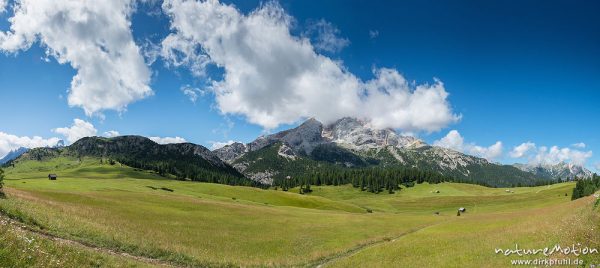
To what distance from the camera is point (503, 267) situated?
955 inches

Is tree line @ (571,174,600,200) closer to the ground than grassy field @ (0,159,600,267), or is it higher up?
higher up

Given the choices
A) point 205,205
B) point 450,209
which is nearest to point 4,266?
point 205,205

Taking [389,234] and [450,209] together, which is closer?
[389,234]

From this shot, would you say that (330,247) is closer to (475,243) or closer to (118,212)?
(475,243)

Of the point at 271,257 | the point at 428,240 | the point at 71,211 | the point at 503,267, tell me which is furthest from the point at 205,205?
the point at 503,267

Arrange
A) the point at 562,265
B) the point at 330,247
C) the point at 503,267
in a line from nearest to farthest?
the point at 562,265, the point at 503,267, the point at 330,247

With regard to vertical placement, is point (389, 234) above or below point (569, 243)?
below

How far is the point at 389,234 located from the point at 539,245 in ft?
94.6

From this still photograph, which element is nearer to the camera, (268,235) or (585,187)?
(268,235)

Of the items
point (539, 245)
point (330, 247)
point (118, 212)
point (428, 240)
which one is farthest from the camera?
point (118, 212)

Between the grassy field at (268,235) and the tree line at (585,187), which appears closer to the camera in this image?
the grassy field at (268,235)

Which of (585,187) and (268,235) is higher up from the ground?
(585,187)

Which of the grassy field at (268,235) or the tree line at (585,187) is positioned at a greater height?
the tree line at (585,187)

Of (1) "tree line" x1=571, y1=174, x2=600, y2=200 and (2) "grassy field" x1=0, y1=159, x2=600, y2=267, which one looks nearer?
(2) "grassy field" x1=0, y1=159, x2=600, y2=267
